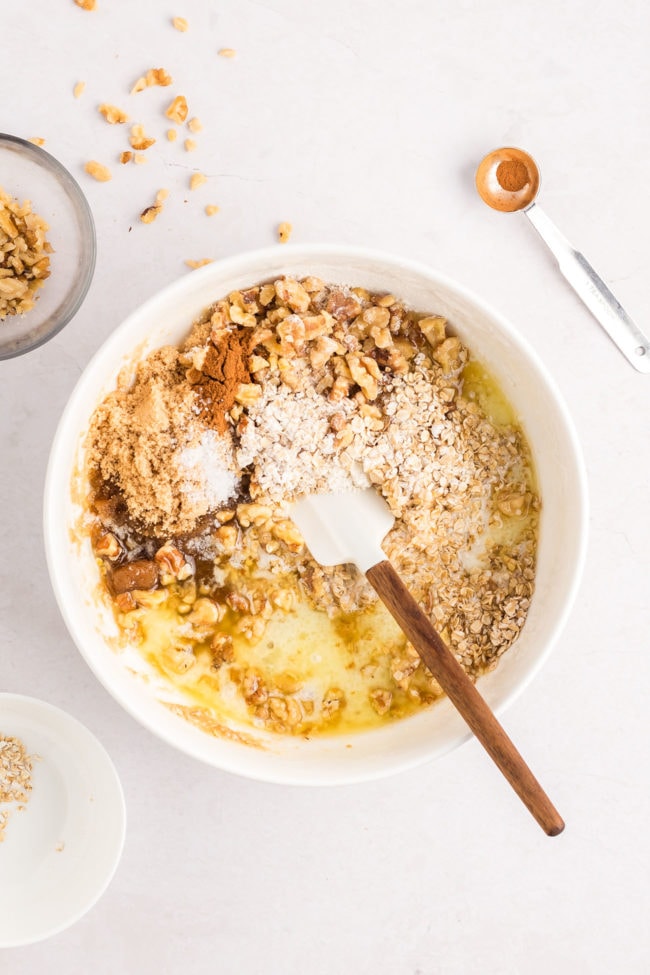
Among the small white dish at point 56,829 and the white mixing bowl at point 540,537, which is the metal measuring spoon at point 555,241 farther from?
the small white dish at point 56,829

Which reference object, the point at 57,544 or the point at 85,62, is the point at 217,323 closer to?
the point at 57,544

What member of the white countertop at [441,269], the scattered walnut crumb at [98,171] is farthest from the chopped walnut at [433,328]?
the scattered walnut crumb at [98,171]

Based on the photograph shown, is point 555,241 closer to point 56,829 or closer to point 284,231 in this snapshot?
point 284,231

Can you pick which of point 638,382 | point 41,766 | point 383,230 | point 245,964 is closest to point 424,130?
point 383,230

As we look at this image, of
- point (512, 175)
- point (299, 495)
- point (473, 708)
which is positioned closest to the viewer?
point (473, 708)

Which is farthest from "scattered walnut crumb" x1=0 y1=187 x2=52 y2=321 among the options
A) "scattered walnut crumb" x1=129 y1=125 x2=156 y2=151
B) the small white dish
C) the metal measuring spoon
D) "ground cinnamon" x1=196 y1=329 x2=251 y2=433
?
the metal measuring spoon

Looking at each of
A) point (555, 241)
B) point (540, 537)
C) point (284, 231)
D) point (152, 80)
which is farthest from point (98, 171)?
point (540, 537)

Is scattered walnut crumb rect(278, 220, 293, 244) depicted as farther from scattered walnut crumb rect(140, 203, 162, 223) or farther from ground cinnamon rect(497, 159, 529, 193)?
ground cinnamon rect(497, 159, 529, 193)
